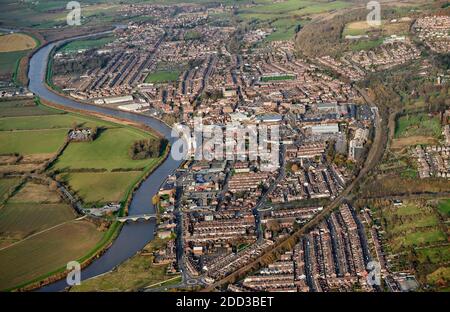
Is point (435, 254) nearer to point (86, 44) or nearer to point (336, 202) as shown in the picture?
point (336, 202)

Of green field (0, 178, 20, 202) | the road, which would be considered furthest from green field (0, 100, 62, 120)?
the road

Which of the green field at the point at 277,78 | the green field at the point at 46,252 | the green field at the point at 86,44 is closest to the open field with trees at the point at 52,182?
the green field at the point at 46,252

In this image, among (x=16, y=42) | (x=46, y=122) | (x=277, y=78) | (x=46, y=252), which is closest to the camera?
(x=46, y=252)

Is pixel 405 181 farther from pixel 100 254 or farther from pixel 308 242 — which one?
pixel 100 254

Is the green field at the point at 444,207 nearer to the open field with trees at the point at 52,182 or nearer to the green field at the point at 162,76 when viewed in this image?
the open field with trees at the point at 52,182

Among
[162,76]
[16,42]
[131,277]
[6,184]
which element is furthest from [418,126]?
[16,42]

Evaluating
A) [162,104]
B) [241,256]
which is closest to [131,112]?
[162,104]

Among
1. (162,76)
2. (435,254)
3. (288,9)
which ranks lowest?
(162,76)
